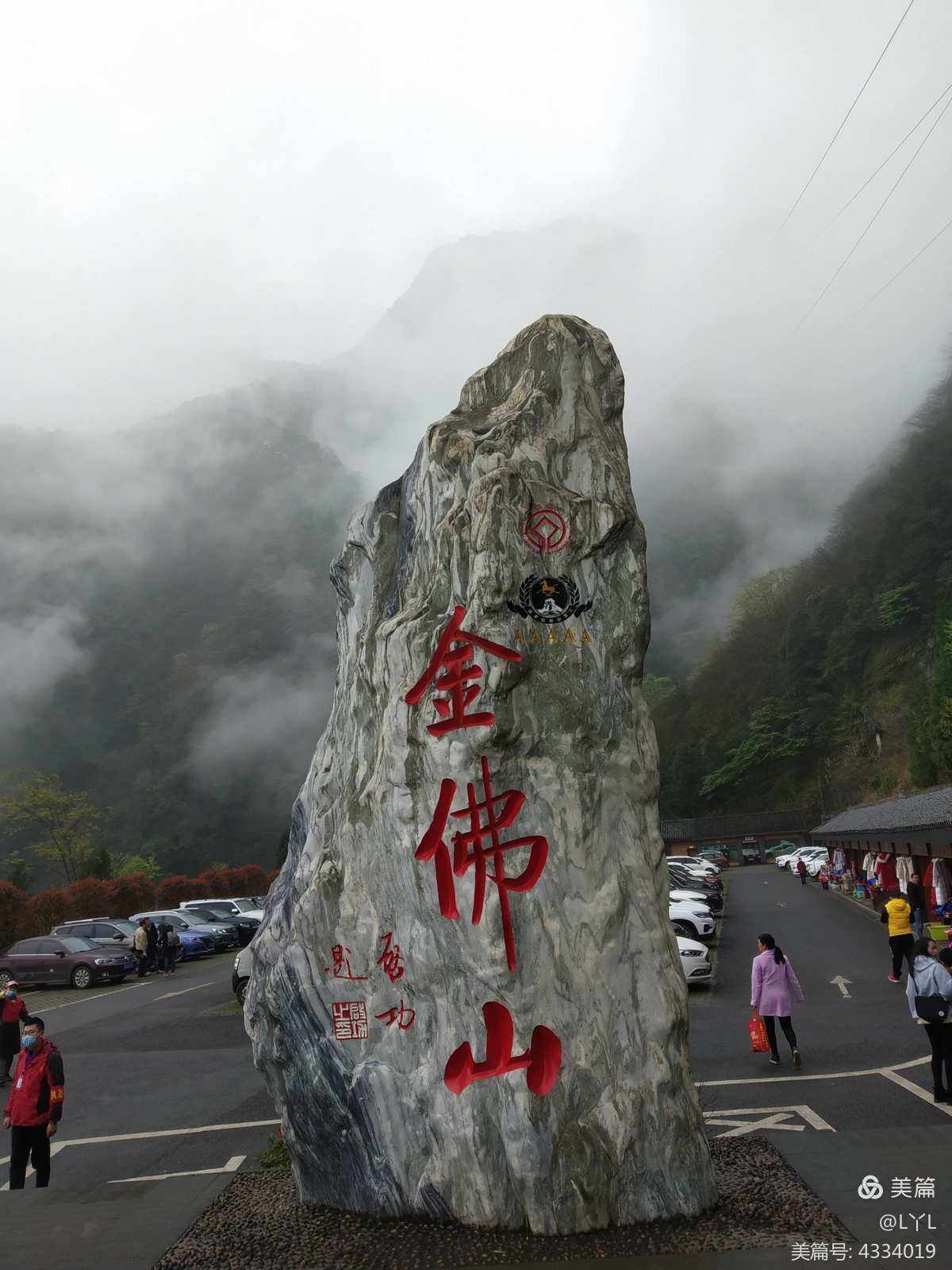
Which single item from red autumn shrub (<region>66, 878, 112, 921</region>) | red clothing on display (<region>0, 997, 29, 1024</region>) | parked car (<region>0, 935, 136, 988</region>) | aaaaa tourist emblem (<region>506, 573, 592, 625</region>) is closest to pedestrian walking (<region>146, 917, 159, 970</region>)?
parked car (<region>0, 935, 136, 988</region>)

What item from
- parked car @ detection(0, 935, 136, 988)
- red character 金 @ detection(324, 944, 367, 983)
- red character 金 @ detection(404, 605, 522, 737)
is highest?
red character 金 @ detection(404, 605, 522, 737)

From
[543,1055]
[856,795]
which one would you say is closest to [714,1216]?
[543,1055]

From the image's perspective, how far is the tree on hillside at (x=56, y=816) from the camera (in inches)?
1752

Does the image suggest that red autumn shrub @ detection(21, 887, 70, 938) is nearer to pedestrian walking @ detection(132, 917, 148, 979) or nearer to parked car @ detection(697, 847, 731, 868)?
pedestrian walking @ detection(132, 917, 148, 979)

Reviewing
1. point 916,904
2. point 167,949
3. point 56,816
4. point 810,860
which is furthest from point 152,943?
point 810,860

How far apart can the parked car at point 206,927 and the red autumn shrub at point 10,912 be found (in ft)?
10.3

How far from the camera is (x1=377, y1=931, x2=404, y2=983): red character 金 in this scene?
222 inches

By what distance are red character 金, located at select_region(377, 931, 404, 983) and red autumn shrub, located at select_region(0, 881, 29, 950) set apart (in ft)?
77.3

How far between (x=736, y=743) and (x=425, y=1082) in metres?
67.3

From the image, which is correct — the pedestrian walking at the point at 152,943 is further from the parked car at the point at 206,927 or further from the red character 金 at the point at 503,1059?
the red character 金 at the point at 503,1059

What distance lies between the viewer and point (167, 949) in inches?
890

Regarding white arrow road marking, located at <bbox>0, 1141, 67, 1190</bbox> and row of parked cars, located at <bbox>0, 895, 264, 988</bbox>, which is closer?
white arrow road marking, located at <bbox>0, 1141, 67, 1190</bbox>

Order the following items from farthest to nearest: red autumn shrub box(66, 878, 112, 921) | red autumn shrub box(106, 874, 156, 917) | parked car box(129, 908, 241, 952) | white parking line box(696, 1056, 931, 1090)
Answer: red autumn shrub box(106, 874, 156, 917)
red autumn shrub box(66, 878, 112, 921)
parked car box(129, 908, 241, 952)
white parking line box(696, 1056, 931, 1090)

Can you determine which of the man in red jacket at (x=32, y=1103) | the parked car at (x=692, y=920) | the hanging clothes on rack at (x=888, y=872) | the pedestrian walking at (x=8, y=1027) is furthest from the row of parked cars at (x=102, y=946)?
the hanging clothes on rack at (x=888, y=872)
